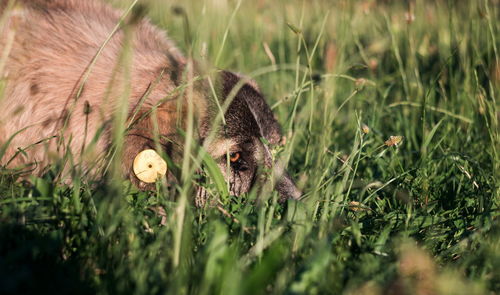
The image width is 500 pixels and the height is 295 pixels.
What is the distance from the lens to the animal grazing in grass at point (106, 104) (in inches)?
112

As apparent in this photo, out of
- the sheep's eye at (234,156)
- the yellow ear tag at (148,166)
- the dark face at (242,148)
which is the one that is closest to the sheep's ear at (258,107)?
the dark face at (242,148)

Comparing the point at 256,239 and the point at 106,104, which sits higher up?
the point at 106,104

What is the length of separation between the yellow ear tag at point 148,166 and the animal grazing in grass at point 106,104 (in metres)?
0.01

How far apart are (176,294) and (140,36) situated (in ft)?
7.77

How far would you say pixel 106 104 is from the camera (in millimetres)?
2881

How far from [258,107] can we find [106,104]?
91cm

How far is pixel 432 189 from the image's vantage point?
10.1 ft

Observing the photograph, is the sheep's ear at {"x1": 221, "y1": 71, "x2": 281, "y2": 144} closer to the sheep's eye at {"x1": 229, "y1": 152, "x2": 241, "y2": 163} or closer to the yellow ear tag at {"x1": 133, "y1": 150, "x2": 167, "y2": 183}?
the sheep's eye at {"x1": 229, "y1": 152, "x2": 241, "y2": 163}

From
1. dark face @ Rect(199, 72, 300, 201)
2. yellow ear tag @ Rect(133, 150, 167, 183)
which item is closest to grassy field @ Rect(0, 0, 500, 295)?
yellow ear tag @ Rect(133, 150, 167, 183)

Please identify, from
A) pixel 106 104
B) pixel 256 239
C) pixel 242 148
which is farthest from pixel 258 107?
pixel 256 239

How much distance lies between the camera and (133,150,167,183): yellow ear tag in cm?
264

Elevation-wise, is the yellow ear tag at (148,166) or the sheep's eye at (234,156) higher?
the yellow ear tag at (148,166)

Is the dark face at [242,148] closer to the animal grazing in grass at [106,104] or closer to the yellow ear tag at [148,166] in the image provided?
the animal grazing in grass at [106,104]

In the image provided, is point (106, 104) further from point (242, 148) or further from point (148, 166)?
point (242, 148)
